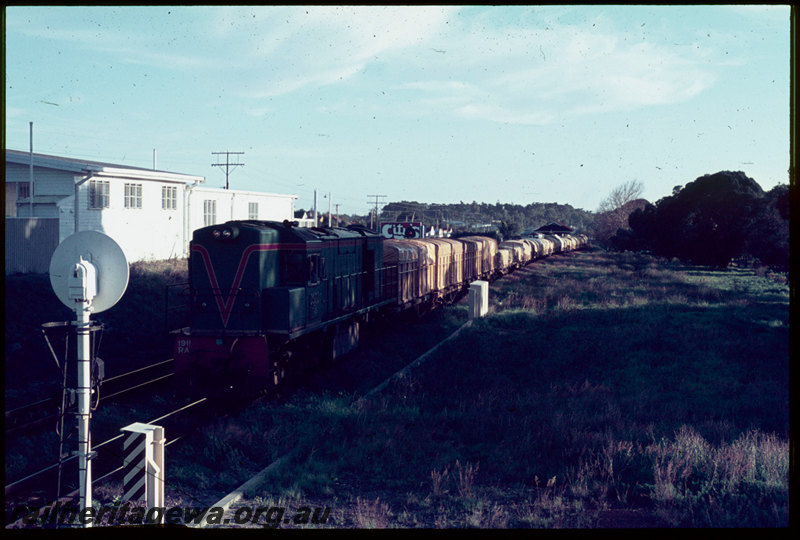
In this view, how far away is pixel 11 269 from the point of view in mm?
24406

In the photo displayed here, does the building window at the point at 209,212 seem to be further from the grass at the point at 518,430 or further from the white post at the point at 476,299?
the white post at the point at 476,299

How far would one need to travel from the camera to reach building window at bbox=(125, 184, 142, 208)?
98.7 ft

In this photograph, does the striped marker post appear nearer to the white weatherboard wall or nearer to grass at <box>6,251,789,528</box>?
grass at <box>6,251,789,528</box>

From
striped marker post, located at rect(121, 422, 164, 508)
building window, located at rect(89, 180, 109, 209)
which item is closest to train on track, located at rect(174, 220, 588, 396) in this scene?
striped marker post, located at rect(121, 422, 164, 508)

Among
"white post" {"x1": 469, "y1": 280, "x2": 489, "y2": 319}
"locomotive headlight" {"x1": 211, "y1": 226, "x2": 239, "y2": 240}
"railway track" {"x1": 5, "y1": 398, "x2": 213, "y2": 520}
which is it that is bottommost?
"railway track" {"x1": 5, "y1": 398, "x2": 213, "y2": 520}

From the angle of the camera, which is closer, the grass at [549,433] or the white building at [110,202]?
the grass at [549,433]

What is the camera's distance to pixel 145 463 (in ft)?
25.0

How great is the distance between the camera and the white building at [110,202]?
27.6 metres

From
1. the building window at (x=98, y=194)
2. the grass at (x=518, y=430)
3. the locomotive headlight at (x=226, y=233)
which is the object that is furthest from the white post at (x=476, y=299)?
the building window at (x=98, y=194)

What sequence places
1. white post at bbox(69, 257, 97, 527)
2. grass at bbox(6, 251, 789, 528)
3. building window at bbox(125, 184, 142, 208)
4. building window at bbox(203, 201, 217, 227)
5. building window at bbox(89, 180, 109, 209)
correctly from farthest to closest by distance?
1. building window at bbox(203, 201, 217, 227)
2. building window at bbox(125, 184, 142, 208)
3. building window at bbox(89, 180, 109, 209)
4. grass at bbox(6, 251, 789, 528)
5. white post at bbox(69, 257, 97, 527)

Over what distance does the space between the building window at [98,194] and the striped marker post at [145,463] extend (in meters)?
23.1

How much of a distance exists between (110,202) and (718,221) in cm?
4422

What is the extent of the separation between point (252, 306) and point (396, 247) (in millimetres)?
9070

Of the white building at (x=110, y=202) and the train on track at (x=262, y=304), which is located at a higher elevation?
the white building at (x=110, y=202)
